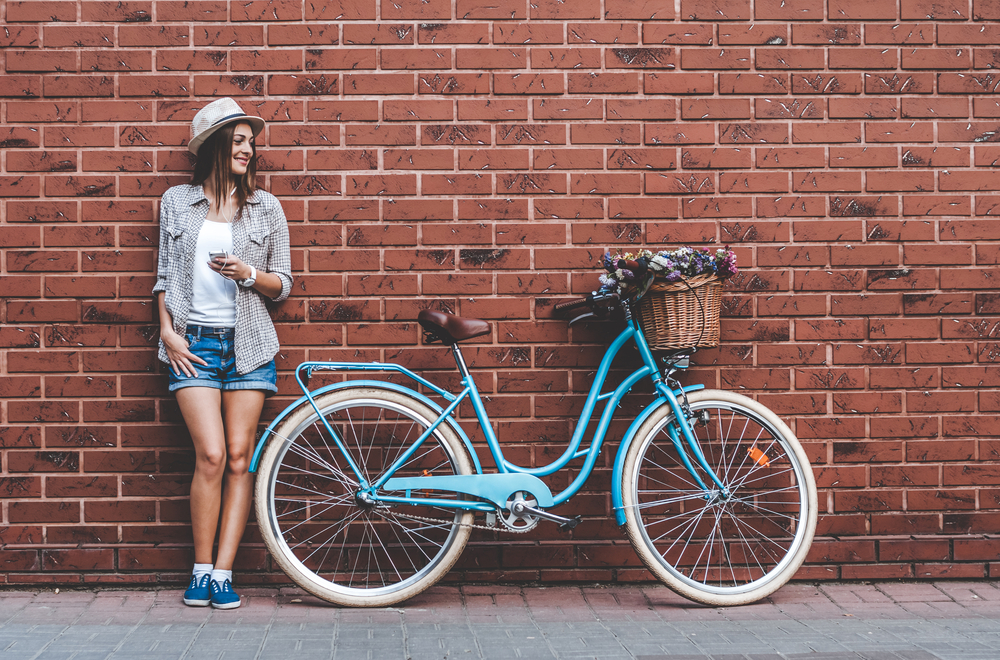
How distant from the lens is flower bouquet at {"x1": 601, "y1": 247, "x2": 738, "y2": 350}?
129 inches

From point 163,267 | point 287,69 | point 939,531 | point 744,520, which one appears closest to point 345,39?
point 287,69

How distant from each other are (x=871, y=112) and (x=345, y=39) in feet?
8.70

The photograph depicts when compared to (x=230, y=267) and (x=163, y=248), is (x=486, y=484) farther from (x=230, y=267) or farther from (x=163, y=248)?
(x=163, y=248)

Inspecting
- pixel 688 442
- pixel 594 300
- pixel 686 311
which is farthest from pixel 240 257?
pixel 688 442

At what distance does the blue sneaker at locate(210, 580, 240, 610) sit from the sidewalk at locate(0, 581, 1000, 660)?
0.04 m

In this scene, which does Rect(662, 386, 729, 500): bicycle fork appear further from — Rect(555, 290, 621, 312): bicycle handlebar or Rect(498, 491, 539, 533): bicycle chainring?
Rect(498, 491, 539, 533): bicycle chainring

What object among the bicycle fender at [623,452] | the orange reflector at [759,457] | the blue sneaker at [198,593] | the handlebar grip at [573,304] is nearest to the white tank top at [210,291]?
the blue sneaker at [198,593]

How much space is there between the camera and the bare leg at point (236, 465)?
3531 mm

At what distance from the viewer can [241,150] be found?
3.54m

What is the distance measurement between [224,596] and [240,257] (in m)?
1.54

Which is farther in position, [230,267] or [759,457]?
A: [759,457]

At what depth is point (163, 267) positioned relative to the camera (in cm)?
355

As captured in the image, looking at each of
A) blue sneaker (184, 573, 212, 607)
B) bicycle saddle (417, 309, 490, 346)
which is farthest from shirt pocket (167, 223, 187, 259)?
blue sneaker (184, 573, 212, 607)

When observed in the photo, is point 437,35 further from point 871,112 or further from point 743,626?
point 743,626
